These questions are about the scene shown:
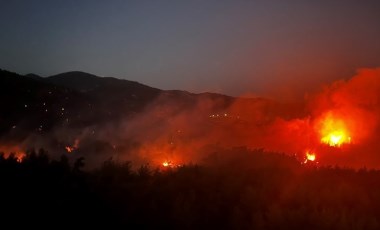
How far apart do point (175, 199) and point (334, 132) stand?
22142mm

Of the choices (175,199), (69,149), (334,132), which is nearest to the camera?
(175,199)

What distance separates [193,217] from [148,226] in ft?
3.70

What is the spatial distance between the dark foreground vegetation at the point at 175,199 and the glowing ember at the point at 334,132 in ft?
49.5

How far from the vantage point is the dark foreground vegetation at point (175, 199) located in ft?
27.5

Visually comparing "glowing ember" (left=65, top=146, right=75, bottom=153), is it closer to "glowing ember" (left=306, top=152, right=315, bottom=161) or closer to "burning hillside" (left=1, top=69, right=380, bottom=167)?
"burning hillside" (left=1, top=69, right=380, bottom=167)

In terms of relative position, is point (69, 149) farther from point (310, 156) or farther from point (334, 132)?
point (334, 132)

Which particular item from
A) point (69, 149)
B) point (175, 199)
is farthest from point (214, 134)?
point (175, 199)

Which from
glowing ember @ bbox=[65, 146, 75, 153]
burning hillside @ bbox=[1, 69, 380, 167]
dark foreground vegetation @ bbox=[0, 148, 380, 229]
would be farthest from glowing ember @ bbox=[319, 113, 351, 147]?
glowing ember @ bbox=[65, 146, 75, 153]

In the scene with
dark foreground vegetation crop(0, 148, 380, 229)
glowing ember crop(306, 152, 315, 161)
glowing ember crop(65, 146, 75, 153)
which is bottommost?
glowing ember crop(65, 146, 75, 153)

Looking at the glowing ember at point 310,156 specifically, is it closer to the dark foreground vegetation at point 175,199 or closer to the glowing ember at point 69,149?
the dark foreground vegetation at point 175,199

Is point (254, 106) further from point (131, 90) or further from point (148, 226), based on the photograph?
point (131, 90)

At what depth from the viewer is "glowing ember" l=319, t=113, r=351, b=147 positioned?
29.1 m

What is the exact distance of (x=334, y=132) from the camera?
1190 inches

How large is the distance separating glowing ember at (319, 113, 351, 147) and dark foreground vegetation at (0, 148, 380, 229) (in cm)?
1508
